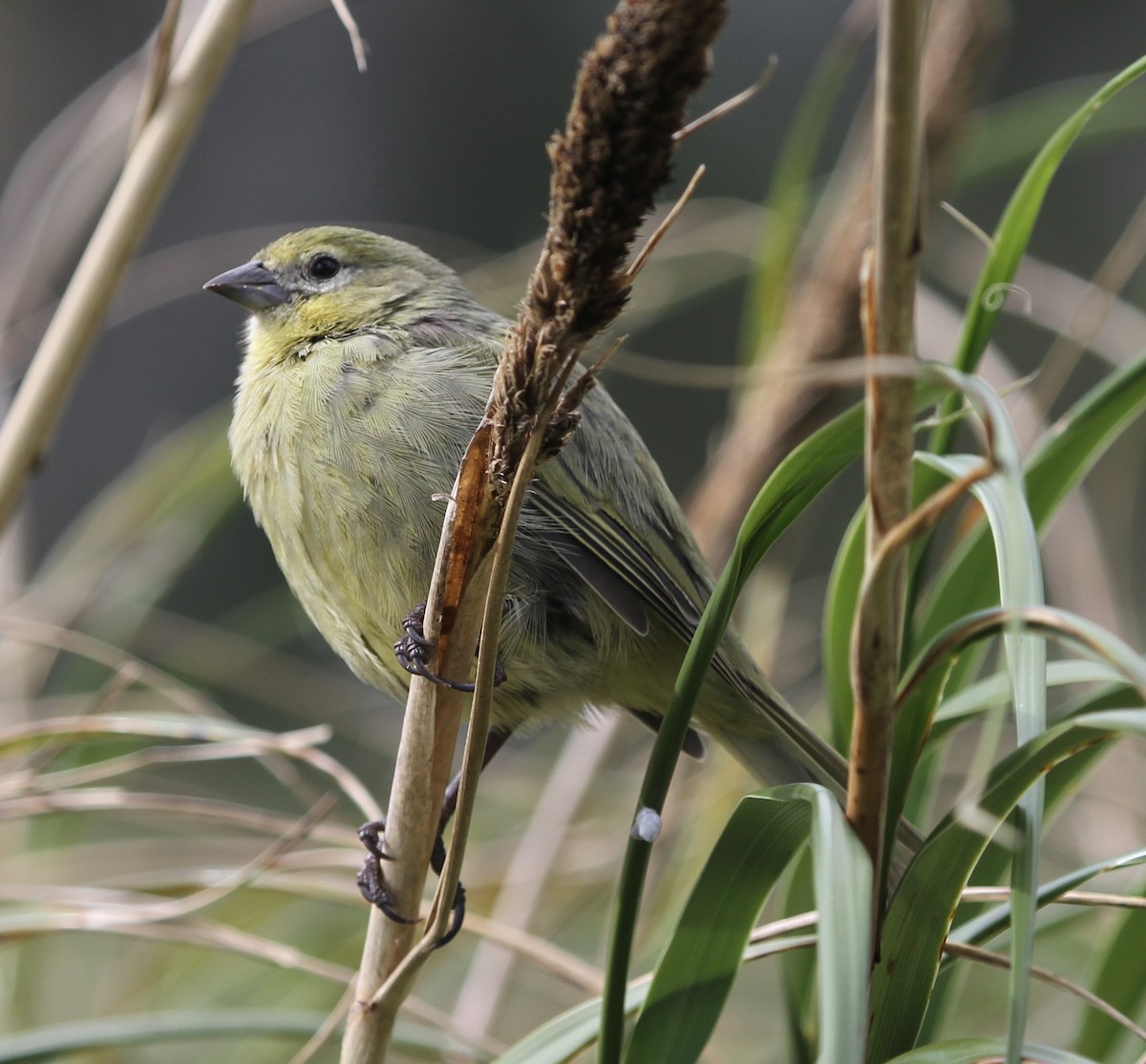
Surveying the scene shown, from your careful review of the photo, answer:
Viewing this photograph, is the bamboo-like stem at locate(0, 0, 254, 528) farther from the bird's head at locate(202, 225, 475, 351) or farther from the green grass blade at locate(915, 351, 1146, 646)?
the green grass blade at locate(915, 351, 1146, 646)

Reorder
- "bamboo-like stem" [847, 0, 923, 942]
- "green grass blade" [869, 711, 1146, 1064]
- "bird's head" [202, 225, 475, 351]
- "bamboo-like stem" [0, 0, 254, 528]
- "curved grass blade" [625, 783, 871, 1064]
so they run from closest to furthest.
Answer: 1. "bamboo-like stem" [847, 0, 923, 942]
2. "green grass blade" [869, 711, 1146, 1064]
3. "curved grass blade" [625, 783, 871, 1064]
4. "bamboo-like stem" [0, 0, 254, 528]
5. "bird's head" [202, 225, 475, 351]

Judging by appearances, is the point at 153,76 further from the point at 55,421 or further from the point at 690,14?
the point at 690,14

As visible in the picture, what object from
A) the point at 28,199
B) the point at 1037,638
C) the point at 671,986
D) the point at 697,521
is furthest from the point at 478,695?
the point at 28,199

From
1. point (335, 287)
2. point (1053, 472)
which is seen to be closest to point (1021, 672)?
point (1053, 472)

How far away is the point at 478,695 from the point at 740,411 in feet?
7.16

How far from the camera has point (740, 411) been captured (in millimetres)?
3303

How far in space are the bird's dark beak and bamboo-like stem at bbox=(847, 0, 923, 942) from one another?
200 cm

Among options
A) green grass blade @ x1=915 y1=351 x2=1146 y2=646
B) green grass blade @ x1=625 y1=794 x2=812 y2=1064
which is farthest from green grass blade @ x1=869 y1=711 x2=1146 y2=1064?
→ green grass blade @ x1=915 y1=351 x2=1146 y2=646

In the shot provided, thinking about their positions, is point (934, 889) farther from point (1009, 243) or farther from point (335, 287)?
point (335, 287)

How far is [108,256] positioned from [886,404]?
145cm

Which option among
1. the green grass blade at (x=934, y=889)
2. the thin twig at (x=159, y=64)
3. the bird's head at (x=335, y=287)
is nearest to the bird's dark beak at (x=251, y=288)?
the bird's head at (x=335, y=287)

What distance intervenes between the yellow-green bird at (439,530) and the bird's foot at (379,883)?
14.5 inches

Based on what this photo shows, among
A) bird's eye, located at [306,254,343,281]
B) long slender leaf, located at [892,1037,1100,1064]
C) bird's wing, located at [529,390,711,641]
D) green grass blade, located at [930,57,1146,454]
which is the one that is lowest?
long slender leaf, located at [892,1037,1100,1064]

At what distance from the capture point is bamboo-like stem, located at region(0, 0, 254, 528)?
203cm
